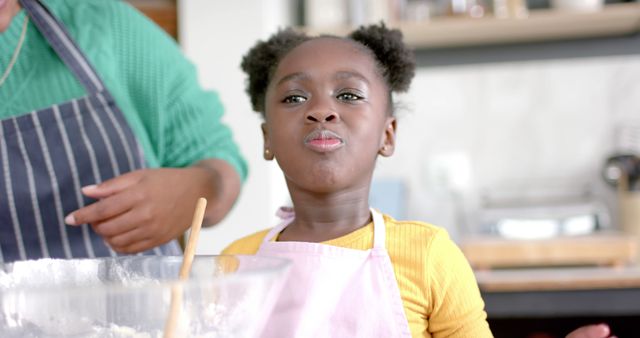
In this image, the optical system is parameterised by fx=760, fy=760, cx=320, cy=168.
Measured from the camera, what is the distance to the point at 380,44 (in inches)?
36.7

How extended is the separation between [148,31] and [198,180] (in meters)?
0.28

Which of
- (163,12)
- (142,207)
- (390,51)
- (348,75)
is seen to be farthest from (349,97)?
(163,12)

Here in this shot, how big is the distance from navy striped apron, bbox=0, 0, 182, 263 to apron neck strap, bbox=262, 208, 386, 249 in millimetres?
209

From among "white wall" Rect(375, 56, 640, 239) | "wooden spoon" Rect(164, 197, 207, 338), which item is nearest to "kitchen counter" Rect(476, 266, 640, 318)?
"white wall" Rect(375, 56, 640, 239)

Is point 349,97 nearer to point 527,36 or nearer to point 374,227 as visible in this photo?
point 374,227

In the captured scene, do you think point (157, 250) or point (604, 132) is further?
point (604, 132)

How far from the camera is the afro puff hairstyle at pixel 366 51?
3.05 feet

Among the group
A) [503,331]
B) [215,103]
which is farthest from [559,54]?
[215,103]

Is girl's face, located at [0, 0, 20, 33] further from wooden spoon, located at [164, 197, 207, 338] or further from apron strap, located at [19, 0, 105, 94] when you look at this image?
wooden spoon, located at [164, 197, 207, 338]

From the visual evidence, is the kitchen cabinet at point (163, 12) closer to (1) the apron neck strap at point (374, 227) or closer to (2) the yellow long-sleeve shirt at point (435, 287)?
(1) the apron neck strap at point (374, 227)

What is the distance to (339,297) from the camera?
2.58 feet

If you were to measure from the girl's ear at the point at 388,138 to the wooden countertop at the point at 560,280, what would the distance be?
1.28 m

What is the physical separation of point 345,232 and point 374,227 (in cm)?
4

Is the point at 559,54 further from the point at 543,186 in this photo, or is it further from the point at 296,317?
the point at 296,317
